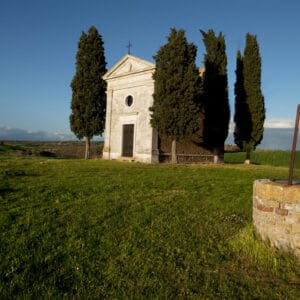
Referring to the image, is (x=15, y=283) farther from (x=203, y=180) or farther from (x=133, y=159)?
(x=133, y=159)

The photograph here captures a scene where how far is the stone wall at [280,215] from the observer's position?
4523 mm

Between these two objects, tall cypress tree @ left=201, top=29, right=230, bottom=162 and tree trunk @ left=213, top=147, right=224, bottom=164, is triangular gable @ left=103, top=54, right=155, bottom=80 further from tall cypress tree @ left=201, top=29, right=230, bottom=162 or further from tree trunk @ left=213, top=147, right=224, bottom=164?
tree trunk @ left=213, top=147, right=224, bottom=164

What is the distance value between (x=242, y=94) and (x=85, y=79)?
12042mm

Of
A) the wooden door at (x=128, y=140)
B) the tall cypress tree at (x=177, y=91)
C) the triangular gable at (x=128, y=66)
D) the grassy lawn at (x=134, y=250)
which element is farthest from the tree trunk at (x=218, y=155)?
the grassy lawn at (x=134, y=250)

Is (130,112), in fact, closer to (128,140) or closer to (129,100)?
(129,100)

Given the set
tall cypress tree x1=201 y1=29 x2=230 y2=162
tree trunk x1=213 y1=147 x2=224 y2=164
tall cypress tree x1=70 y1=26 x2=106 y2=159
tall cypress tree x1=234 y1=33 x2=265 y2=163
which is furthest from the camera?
tall cypress tree x1=70 y1=26 x2=106 y2=159

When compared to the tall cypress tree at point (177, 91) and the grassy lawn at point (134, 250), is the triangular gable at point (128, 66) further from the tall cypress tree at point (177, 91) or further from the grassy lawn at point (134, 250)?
the grassy lawn at point (134, 250)

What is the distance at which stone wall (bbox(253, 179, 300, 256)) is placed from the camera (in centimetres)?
452

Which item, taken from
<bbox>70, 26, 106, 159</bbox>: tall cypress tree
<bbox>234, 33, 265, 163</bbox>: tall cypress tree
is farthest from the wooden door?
<bbox>234, 33, 265, 163</bbox>: tall cypress tree

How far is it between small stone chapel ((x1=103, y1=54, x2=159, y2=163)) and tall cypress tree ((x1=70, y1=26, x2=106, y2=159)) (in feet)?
3.36

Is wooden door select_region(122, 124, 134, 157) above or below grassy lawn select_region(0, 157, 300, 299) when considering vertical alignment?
above

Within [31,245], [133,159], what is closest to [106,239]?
[31,245]

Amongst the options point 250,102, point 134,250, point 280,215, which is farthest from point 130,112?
point 280,215

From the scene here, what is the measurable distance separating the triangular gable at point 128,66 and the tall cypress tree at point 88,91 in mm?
1244
